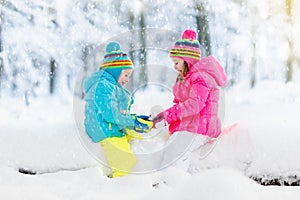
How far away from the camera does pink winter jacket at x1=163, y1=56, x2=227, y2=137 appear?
3.90 meters

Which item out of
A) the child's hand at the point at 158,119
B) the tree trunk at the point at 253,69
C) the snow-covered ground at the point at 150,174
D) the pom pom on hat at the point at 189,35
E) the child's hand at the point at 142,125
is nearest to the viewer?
the snow-covered ground at the point at 150,174

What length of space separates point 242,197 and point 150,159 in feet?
4.64

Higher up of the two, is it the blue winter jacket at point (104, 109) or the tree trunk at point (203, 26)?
the tree trunk at point (203, 26)

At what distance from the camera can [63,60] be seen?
1867 centimetres

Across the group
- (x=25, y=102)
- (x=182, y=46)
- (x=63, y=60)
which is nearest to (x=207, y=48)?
(x=63, y=60)

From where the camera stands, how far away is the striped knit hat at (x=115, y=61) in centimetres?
403

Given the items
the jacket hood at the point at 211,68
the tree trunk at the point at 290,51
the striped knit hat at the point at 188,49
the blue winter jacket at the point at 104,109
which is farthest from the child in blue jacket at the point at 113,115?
the tree trunk at the point at 290,51

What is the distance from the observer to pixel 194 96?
3887 mm

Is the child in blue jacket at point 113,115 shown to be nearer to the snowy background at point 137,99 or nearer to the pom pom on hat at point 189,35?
the snowy background at point 137,99

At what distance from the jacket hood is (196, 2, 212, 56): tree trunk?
37.9 feet

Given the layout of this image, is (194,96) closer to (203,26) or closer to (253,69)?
(203,26)

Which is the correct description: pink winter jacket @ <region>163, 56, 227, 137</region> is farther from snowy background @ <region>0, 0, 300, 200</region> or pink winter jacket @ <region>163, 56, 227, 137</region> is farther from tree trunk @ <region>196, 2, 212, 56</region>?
tree trunk @ <region>196, 2, 212, 56</region>

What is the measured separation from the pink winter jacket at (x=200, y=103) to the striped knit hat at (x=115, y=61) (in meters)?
0.62

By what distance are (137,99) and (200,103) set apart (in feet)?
26.1
